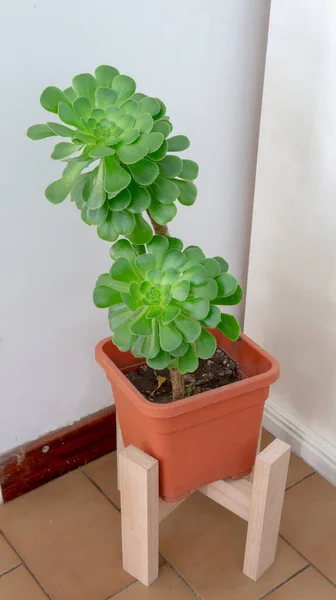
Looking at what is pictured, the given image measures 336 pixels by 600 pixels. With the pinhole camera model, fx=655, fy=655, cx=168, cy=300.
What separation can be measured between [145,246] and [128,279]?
10 centimetres

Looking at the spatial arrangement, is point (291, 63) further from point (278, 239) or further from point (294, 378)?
point (294, 378)

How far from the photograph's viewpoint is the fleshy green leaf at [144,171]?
34.6 inches

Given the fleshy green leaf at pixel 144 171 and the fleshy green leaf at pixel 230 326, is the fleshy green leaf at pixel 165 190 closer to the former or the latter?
the fleshy green leaf at pixel 144 171

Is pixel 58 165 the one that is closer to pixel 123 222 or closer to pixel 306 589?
pixel 123 222

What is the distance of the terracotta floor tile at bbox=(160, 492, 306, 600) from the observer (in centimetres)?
120

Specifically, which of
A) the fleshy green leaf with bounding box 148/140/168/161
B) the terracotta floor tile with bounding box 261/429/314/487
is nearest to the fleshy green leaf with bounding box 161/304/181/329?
the fleshy green leaf with bounding box 148/140/168/161

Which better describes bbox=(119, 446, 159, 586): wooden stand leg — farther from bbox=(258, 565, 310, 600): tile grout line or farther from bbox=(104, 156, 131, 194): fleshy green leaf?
bbox=(104, 156, 131, 194): fleshy green leaf

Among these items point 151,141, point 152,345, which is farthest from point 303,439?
point 151,141

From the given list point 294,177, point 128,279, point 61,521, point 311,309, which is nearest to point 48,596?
point 61,521

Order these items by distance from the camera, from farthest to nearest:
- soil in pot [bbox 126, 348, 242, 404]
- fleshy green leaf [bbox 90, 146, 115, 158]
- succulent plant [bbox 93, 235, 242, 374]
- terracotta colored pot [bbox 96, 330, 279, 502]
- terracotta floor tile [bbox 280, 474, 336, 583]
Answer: terracotta floor tile [bbox 280, 474, 336, 583] → soil in pot [bbox 126, 348, 242, 404] → terracotta colored pot [bbox 96, 330, 279, 502] → succulent plant [bbox 93, 235, 242, 374] → fleshy green leaf [bbox 90, 146, 115, 158]

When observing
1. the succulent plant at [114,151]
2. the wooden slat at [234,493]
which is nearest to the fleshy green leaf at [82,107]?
the succulent plant at [114,151]

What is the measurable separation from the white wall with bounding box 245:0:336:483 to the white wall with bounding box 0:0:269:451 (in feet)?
0.21

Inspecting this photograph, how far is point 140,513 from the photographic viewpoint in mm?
1112

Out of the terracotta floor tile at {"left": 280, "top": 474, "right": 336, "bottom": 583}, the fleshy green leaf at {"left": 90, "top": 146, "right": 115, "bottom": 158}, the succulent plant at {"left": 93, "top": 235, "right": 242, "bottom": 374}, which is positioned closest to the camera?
the fleshy green leaf at {"left": 90, "top": 146, "right": 115, "bottom": 158}
